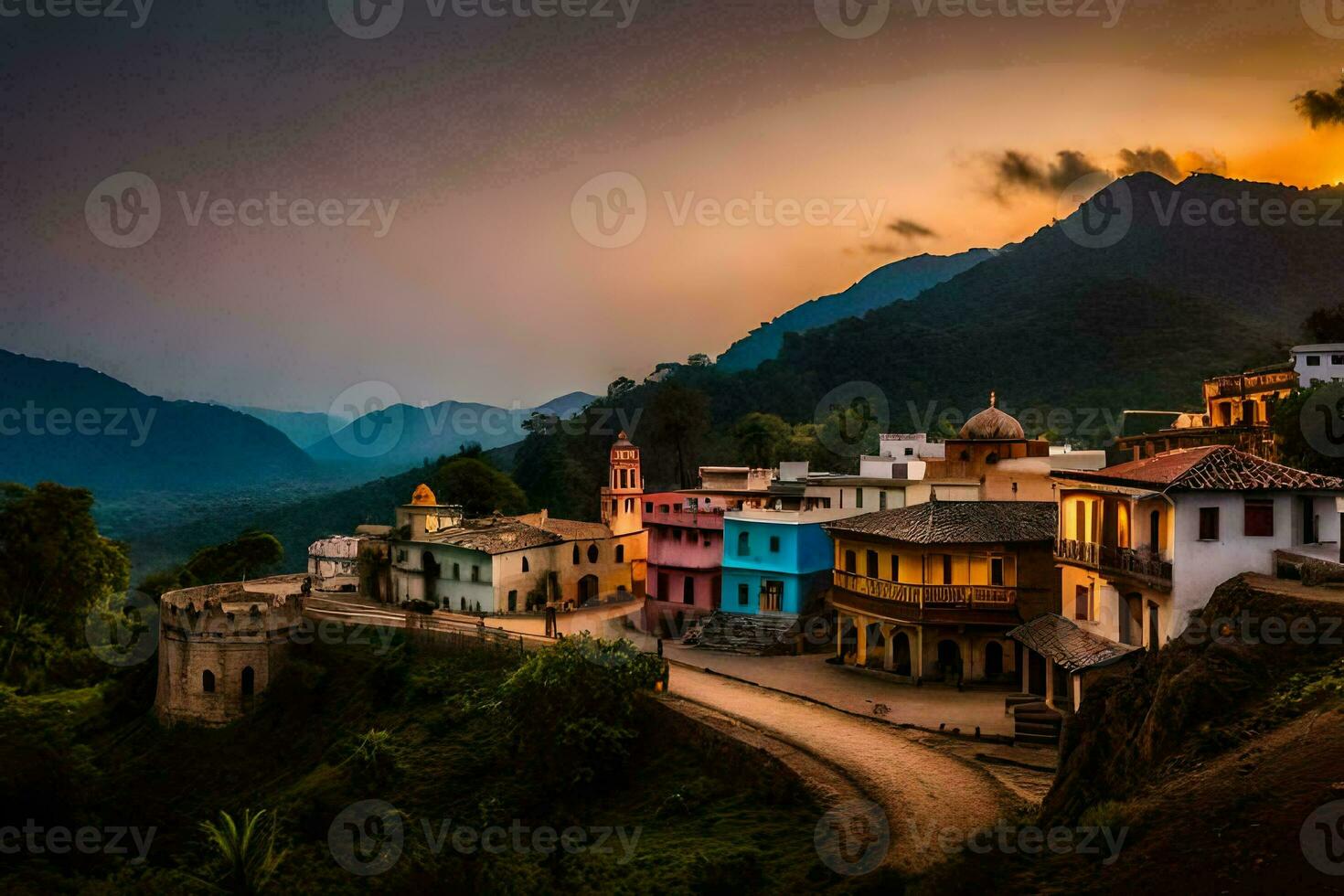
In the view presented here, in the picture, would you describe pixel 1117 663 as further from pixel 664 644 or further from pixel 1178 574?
pixel 664 644

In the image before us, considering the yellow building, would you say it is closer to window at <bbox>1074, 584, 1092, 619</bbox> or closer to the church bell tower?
window at <bbox>1074, 584, 1092, 619</bbox>

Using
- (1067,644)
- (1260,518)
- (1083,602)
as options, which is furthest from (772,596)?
(1260,518)

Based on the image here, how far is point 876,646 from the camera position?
3581 centimetres

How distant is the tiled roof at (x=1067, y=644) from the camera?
2303cm

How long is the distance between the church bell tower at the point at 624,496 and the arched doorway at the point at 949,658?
2173cm

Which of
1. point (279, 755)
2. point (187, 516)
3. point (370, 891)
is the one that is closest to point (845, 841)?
point (370, 891)

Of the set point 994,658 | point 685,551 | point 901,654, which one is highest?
point 685,551

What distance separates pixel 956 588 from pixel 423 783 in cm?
1676

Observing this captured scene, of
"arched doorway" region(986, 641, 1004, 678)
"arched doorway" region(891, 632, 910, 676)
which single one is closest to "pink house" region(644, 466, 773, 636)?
"arched doorway" region(891, 632, 910, 676)

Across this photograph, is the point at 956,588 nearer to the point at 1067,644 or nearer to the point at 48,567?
the point at 1067,644

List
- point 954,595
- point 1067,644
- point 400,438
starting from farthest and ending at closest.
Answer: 1. point 400,438
2. point 954,595
3. point 1067,644

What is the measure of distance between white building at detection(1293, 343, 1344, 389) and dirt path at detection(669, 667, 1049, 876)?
A: 30.8 m

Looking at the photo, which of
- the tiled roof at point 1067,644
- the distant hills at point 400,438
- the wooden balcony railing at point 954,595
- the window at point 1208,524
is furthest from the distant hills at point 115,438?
the window at point 1208,524

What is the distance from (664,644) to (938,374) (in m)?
54.0
